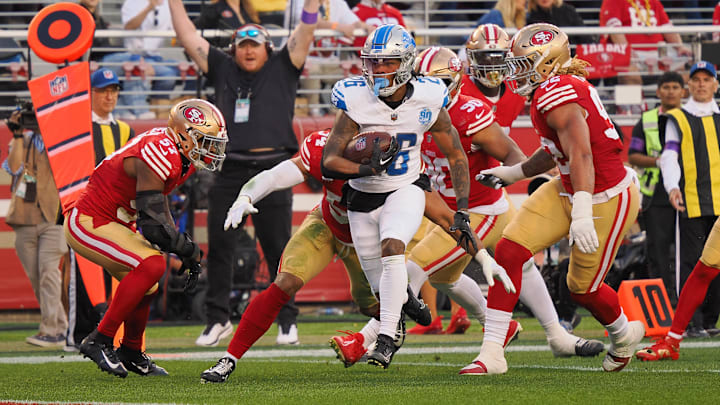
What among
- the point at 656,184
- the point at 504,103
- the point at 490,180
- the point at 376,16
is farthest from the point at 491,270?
the point at 376,16

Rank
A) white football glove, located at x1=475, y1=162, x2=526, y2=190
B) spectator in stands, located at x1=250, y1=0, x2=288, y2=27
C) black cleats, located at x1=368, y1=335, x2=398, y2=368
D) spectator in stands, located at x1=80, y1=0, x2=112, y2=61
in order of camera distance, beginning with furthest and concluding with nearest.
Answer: spectator in stands, located at x1=250, y1=0, x2=288, y2=27 → spectator in stands, located at x1=80, y1=0, x2=112, y2=61 → white football glove, located at x1=475, y1=162, x2=526, y2=190 → black cleats, located at x1=368, y1=335, x2=398, y2=368

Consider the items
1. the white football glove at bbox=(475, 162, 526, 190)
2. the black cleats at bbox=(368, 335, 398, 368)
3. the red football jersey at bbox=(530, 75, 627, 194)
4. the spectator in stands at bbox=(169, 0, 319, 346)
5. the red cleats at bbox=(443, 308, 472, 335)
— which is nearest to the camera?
the black cleats at bbox=(368, 335, 398, 368)

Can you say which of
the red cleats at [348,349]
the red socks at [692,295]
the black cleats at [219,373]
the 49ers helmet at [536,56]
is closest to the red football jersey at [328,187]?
the red cleats at [348,349]

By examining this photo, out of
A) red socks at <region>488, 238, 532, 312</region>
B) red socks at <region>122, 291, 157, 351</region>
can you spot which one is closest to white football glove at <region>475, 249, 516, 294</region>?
red socks at <region>488, 238, 532, 312</region>

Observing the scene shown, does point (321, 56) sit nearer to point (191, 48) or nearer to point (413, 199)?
point (191, 48)

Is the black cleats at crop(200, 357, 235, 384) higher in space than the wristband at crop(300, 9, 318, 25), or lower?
lower

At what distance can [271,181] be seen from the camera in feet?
18.2

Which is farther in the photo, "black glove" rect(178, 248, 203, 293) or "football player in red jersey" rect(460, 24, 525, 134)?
"football player in red jersey" rect(460, 24, 525, 134)

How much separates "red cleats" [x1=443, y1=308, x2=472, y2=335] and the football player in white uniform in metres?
3.21

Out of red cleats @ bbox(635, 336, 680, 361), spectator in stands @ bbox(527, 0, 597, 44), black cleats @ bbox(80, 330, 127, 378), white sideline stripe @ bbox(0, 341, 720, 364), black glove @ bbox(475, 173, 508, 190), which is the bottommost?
white sideline stripe @ bbox(0, 341, 720, 364)

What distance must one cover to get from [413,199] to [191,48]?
337 cm

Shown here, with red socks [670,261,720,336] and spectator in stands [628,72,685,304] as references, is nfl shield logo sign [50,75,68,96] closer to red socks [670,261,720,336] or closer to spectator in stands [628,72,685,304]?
red socks [670,261,720,336]

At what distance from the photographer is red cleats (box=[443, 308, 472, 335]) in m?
8.73

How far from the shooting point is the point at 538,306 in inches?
246
